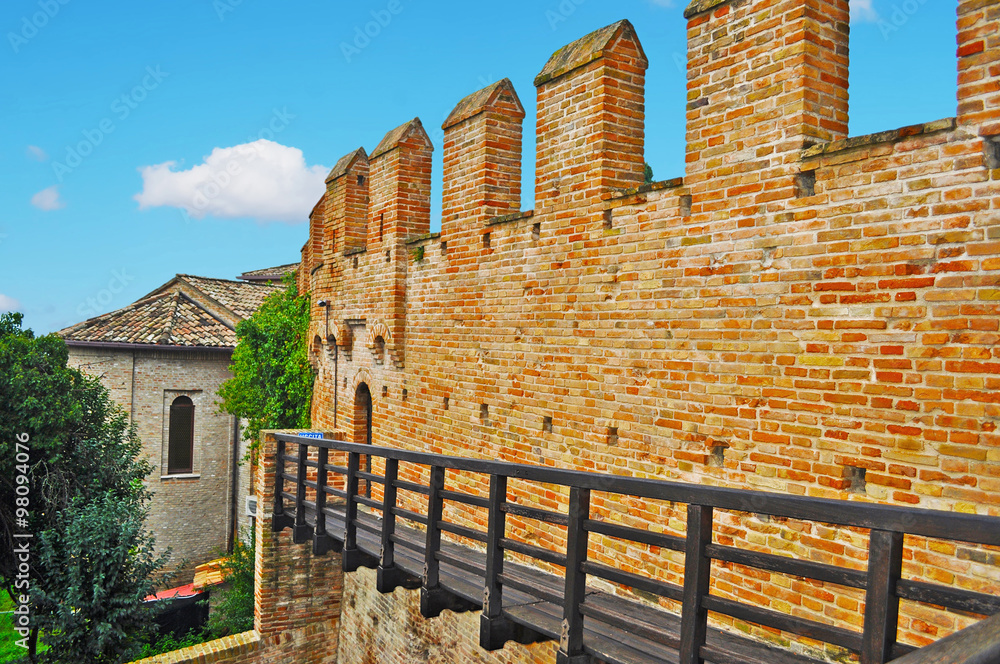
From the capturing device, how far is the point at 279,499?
8.77m

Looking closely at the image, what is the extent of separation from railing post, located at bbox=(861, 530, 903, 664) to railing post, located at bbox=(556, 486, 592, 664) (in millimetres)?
1495

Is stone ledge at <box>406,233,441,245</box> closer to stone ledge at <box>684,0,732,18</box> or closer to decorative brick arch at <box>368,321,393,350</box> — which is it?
decorative brick arch at <box>368,321,393,350</box>

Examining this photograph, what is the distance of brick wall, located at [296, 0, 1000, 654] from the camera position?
142 inches

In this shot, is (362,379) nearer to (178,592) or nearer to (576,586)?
(576,586)

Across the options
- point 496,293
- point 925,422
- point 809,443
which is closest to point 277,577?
→ point 496,293

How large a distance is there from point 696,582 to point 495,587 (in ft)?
5.32

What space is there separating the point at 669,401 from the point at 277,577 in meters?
6.63

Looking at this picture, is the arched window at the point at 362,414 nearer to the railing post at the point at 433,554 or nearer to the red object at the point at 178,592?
the railing post at the point at 433,554

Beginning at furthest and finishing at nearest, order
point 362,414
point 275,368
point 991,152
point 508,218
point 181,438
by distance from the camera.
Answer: point 181,438, point 275,368, point 362,414, point 508,218, point 991,152

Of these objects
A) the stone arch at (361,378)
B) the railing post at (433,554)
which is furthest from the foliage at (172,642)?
the railing post at (433,554)

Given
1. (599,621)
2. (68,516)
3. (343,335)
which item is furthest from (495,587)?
(68,516)

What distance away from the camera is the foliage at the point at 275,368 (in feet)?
40.6

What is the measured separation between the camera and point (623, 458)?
5484 mm

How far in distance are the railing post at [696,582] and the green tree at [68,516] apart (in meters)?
9.42
